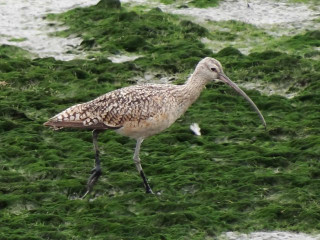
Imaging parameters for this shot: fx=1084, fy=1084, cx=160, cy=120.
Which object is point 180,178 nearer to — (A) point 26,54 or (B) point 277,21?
(A) point 26,54

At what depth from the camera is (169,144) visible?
1429 centimetres

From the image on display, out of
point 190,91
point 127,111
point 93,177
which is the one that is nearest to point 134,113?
point 127,111

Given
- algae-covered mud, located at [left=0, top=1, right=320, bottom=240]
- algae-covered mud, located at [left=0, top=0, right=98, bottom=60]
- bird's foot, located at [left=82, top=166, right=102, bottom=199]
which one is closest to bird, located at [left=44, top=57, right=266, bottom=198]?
bird's foot, located at [left=82, top=166, right=102, bottom=199]

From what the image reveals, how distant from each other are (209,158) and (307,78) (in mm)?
3533

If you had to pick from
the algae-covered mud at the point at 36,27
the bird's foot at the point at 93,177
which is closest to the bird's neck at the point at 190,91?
the bird's foot at the point at 93,177

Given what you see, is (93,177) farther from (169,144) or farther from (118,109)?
(169,144)

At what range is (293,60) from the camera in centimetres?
1731

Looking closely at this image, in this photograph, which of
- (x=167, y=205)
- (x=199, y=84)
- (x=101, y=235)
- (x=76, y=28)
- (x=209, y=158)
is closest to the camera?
(x=101, y=235)

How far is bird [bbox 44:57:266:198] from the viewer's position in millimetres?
12469

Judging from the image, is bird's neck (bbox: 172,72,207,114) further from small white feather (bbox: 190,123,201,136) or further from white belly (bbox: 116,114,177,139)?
small white feather (bbox: 190,123,201,136)

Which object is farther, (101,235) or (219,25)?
(219,25)

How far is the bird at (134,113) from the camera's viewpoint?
12.5m

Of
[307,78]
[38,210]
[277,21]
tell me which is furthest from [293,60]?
[38,210]

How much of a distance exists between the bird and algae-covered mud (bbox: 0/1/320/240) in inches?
21.8
